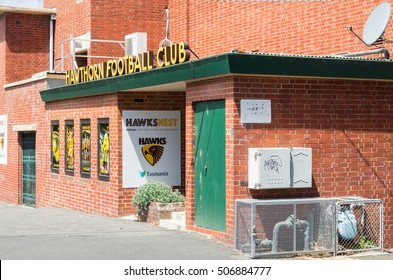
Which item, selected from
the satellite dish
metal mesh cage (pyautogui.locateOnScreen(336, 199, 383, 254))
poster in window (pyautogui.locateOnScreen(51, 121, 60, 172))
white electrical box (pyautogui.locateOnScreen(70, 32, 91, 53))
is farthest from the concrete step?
white electrical box (pyautogui.locateOnScreen(70, 32, 91, 53))

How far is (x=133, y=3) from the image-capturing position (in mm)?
26656

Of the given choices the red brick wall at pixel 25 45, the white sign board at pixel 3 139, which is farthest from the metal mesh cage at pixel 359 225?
the white sign board at pixel 3 139

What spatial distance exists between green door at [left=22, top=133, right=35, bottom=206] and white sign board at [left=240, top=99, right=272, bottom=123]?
14.4 m

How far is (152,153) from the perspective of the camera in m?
19.0

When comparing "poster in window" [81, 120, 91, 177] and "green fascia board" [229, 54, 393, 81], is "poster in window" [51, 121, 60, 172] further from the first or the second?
"green fascia board" [229, 54, 393, 81]

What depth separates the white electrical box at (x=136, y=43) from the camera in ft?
79.2

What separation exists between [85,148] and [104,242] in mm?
6983

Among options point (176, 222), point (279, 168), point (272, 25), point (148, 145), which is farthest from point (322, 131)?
point (272, 25)

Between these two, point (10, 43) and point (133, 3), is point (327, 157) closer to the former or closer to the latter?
point (133, 3)

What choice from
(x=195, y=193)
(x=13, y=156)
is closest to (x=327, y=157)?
(x=195, y=193)

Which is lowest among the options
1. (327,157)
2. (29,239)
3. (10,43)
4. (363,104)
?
(29,239)

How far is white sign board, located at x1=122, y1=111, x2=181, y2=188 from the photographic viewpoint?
18.9 m

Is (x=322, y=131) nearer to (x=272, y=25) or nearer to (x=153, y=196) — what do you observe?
(x=153, y=196)

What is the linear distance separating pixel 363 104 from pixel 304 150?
5.40ft
